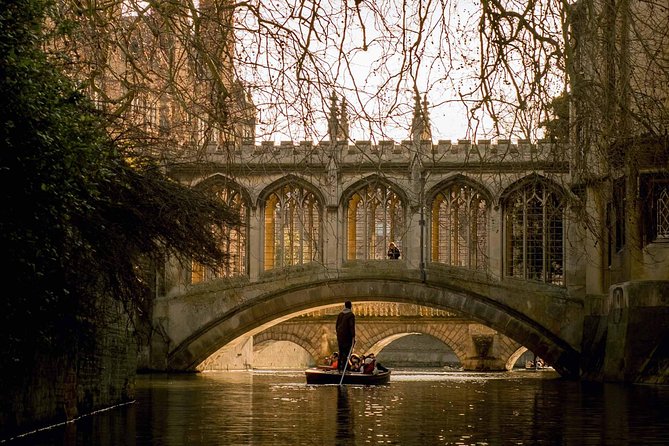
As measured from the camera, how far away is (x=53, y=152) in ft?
29.5

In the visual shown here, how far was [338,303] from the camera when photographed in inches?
1128

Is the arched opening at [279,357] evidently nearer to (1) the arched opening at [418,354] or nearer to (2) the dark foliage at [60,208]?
(1) the arched opening at [418,354]

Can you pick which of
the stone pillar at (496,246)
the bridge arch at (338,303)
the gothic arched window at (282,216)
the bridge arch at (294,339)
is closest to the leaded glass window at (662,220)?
the bridge arch at (338,303)

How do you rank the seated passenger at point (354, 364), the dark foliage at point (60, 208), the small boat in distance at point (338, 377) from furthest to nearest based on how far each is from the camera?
the seated passenger at point (354, 364), the small boat in distance at point (338, 377), the dark foliage at point (60, 208)

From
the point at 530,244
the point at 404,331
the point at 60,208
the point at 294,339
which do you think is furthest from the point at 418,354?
the point at 60,208

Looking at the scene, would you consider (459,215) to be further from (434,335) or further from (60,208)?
(60,208)

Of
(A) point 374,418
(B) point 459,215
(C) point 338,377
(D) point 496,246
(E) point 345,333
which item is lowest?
(A) point 374,418

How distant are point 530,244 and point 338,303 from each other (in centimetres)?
390

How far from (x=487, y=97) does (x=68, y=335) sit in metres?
4.78

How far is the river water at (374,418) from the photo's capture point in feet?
34.9

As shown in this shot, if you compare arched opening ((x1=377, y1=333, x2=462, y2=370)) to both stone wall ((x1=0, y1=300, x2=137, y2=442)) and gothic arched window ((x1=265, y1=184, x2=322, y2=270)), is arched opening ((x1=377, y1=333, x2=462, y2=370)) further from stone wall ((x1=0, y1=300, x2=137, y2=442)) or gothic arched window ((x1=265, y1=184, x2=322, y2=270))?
stone wall ((x1=0, y1=300, x2=137, y2=442))

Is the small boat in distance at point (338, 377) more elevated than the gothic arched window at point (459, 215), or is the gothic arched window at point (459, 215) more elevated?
the gothic arched window at point (459, 215)

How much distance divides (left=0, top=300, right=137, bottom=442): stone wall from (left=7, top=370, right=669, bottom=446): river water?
173 millimetres

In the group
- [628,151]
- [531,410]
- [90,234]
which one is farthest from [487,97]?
A: [531,410]
